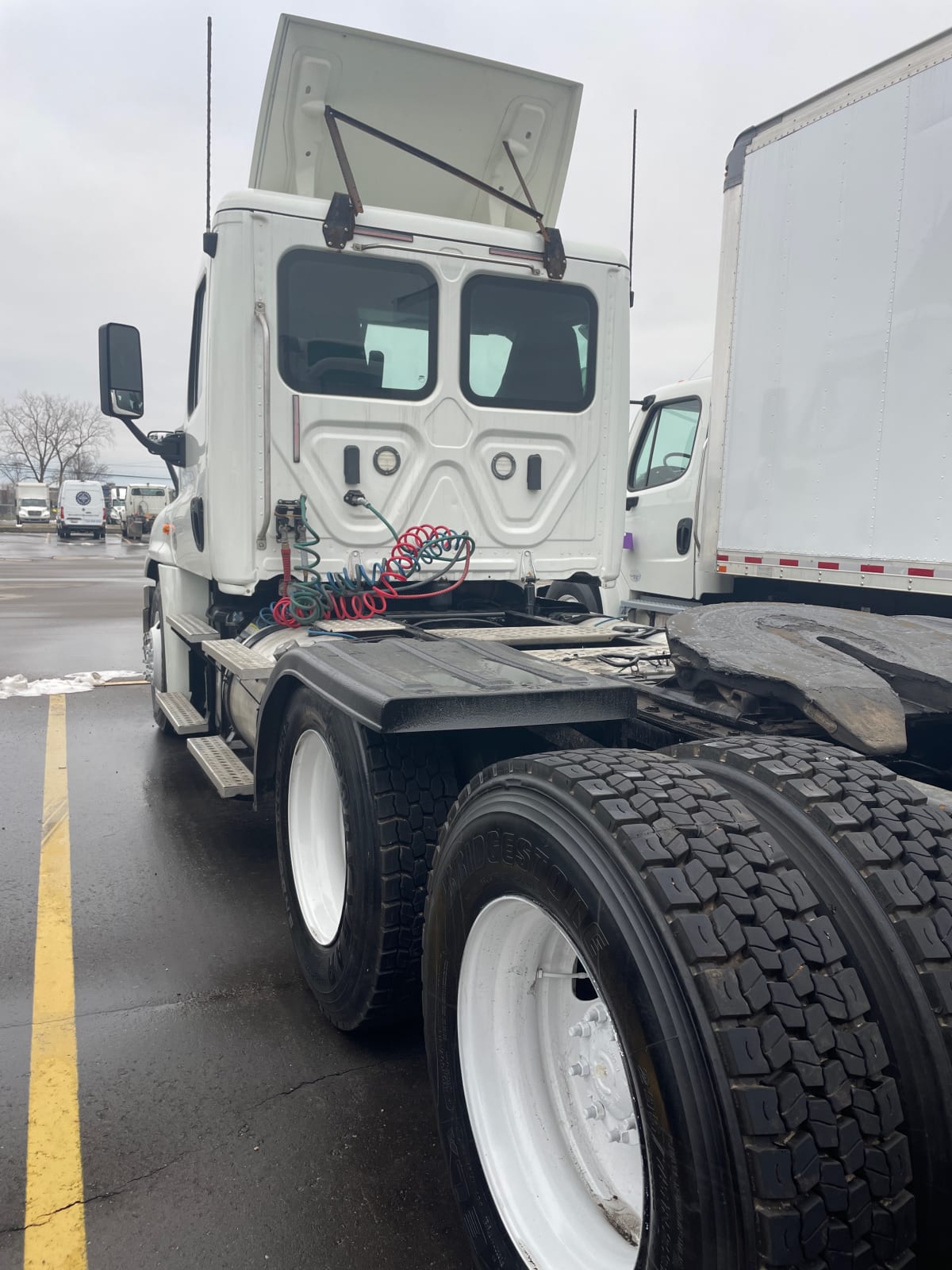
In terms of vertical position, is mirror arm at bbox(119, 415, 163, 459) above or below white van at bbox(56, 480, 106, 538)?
above

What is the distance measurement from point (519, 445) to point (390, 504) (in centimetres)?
78

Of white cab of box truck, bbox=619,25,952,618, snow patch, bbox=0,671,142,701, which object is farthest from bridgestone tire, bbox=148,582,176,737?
white cab of box truck, bbox=619,25,952,618

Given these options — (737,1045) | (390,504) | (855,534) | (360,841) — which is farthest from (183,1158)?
(855,534)

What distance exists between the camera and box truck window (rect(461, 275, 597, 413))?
185 inches

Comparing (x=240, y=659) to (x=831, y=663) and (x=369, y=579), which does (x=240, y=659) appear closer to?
(x=369, y=579)

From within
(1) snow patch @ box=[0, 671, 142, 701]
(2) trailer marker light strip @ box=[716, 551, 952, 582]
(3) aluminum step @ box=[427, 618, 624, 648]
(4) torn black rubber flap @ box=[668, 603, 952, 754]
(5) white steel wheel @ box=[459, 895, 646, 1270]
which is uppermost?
(2) trailer marker light strip @ box=[716, 551, 952, 582]

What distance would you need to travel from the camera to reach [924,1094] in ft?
4.72

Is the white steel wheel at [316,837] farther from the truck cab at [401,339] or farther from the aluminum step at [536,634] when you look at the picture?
the truck cab at [401,339]

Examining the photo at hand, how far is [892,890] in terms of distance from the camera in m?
1.58

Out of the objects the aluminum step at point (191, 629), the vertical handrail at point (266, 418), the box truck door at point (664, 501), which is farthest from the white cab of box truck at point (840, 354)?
the aluminum step at point (191, 629)

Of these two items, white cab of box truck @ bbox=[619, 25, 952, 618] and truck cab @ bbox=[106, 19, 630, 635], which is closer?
truck cab @ bbox=[106, 19, 630, 635]

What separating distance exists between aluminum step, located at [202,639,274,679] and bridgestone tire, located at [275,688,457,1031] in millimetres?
793

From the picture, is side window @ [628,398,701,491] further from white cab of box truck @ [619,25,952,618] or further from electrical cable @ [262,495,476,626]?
electrical cable @ [262,495,476,626]

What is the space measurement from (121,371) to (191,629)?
1.46 meters
